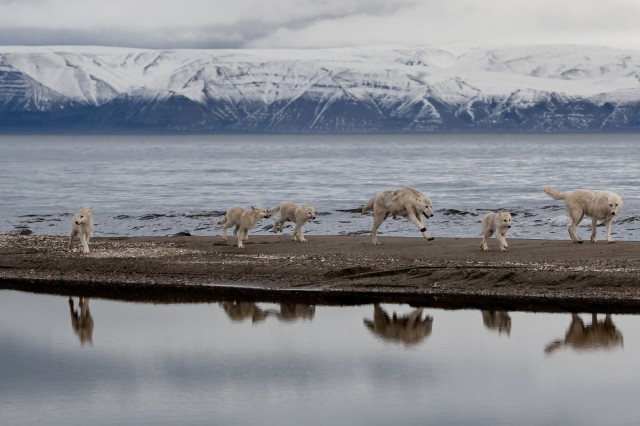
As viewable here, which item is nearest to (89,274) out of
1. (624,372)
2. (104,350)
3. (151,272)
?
(151,272)

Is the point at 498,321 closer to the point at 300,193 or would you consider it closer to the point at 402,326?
the point at 402,326

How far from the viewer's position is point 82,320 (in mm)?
19031

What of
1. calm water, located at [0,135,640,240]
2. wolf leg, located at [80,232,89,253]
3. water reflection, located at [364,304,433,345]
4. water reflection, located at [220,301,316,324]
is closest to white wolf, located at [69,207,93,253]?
wolf leg, located at [80,232,89,253]

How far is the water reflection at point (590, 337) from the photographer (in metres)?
16.1

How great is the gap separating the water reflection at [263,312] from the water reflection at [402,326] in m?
1.06

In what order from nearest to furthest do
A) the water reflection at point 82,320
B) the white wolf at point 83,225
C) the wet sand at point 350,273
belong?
the water reflection at point 82,320 < the wet sand at point 350,273 < the white wolf at point 83,225

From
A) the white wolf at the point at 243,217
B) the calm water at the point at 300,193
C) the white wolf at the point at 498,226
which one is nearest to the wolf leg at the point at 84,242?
the white wolf at the point at 243,217

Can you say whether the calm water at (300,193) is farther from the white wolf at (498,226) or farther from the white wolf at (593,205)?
the white wolf at (498,226)

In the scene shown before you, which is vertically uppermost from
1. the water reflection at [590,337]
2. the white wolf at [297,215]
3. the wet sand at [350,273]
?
the white wolf at [297,215]

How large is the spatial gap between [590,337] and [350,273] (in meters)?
6.24

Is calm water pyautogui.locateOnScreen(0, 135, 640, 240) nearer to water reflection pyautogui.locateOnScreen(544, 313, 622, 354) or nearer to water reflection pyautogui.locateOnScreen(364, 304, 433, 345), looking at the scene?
water reflection pyautogui.locateOnScreen(364, 304, 433, 345)

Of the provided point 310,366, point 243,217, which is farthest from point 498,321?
point 243,217

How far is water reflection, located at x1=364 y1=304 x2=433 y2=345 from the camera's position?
56.0ft

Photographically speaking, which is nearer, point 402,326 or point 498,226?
point 402,326
